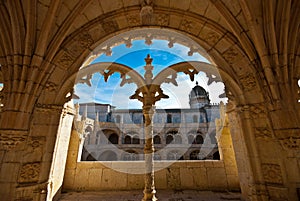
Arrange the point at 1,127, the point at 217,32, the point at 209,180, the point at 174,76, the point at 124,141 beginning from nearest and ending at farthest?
the point at 1,127 → the point at 217,32 → the point at 174,76 → the point at 209,180 → the point at 124,141

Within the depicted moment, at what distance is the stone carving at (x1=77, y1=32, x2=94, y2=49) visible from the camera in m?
2.84

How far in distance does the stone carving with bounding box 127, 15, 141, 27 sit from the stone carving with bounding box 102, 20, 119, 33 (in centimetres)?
27

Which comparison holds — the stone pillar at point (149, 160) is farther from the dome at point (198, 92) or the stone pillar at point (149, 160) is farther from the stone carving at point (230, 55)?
the dome at point (198, 92)

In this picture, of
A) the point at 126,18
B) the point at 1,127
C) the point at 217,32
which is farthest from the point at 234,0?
the point at 1,127

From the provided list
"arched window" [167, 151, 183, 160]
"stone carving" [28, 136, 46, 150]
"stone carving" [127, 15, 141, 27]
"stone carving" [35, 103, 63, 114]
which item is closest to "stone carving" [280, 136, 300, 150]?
"stone carving" [127, 15, 141, 27]

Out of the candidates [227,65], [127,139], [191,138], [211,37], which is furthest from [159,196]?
[127,139]

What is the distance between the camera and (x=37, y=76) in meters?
2.36

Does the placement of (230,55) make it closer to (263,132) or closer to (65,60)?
(263,132)

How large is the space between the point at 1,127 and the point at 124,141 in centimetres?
1616

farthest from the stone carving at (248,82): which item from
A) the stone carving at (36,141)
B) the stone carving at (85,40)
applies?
the stone carving at (36,141)

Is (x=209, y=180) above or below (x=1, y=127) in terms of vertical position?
below

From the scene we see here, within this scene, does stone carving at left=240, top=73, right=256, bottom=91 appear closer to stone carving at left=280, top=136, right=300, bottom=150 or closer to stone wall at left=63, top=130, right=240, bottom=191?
stone carving at left=280, top=136, right=300, bottom=150

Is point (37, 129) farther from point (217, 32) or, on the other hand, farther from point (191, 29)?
point (217, 32)

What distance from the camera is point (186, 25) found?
2959 millimetres
